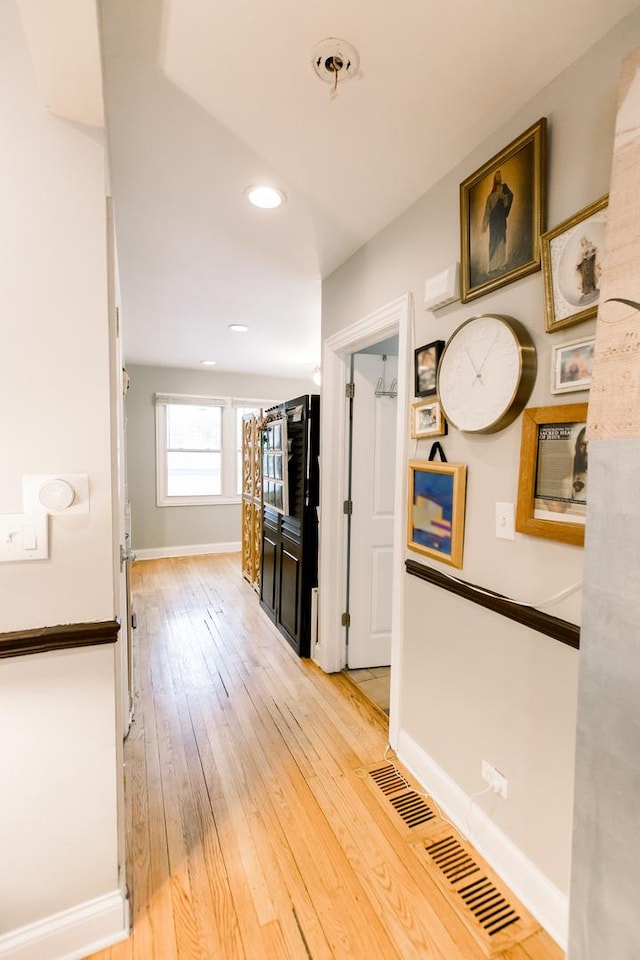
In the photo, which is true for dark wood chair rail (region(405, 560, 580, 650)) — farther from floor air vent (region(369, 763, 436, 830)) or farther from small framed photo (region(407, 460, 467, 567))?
floor air vent (region(369, 763, 436, 830))

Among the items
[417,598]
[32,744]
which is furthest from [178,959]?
[417,598]

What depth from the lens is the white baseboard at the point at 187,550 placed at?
5.80 metres

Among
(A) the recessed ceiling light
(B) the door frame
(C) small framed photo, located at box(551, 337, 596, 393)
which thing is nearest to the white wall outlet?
(C) small framed photo, located at box(551, 337, 596, 393)

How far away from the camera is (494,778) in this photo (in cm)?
149

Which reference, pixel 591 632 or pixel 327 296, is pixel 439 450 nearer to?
pixel 591 632

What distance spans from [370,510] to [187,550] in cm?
402

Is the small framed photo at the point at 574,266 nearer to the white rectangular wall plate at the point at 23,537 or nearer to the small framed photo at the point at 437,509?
the small framed photo at the point at 437,509

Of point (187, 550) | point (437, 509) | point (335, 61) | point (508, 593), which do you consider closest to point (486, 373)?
point (437, 509)

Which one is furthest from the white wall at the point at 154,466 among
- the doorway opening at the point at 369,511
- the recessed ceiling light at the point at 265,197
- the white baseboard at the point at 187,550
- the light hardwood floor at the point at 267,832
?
the recessed ceiling light at the point at 265,197

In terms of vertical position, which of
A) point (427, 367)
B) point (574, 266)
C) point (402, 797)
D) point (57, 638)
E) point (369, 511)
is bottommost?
point (402, 797)

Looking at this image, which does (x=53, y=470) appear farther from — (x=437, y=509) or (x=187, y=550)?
(x=187, y=550)

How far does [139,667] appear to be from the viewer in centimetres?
291

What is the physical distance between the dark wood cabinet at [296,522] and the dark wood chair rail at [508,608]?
1.19m

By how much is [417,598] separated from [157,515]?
4.78 meters
